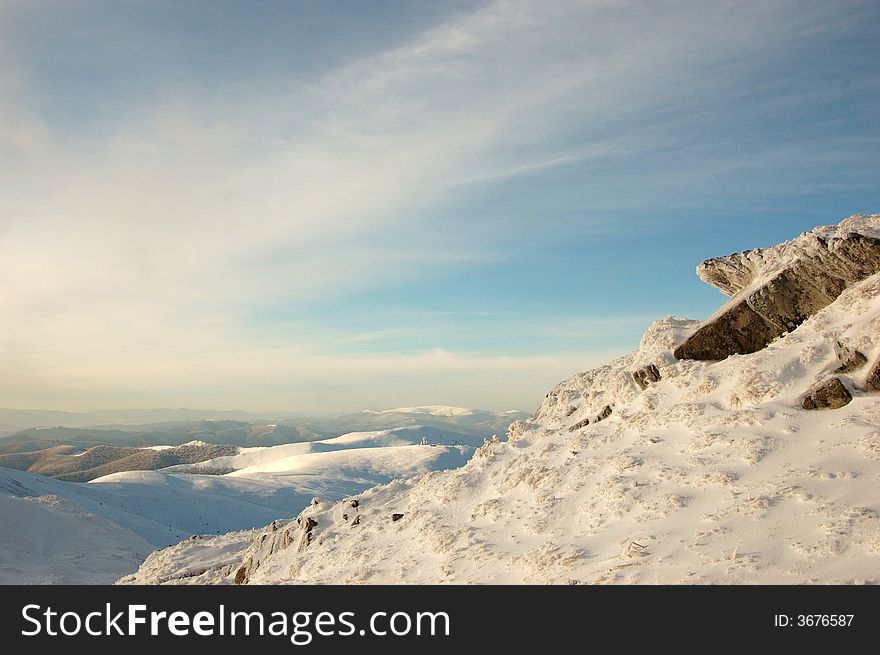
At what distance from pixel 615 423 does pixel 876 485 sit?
28.3 feet

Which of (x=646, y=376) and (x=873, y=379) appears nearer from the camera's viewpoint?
(x=873, y=379)

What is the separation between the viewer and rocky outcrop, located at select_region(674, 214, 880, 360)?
64.3 feet

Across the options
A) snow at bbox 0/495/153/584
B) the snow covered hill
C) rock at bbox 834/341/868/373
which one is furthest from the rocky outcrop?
the snow covered hill

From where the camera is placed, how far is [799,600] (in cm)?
964

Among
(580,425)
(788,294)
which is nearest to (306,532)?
(580,425)

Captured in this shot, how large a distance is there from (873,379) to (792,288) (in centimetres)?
599

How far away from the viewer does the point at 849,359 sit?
16422mm

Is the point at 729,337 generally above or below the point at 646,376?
above

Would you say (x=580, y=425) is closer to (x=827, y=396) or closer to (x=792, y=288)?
(x=827, y=396)

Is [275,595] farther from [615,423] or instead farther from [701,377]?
[701,377]

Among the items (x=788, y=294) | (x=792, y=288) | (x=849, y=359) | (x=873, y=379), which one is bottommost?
(x=873, y=379)

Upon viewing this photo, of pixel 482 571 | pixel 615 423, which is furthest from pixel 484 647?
pixel 615 423

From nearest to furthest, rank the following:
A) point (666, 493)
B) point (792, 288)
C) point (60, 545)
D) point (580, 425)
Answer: point (666, 493) → point (792, 288) → point (580, 425) → point (60, 545)

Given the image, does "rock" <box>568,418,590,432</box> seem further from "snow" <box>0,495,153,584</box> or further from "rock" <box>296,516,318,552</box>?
"snow" <box>0,495,153,584</box>
